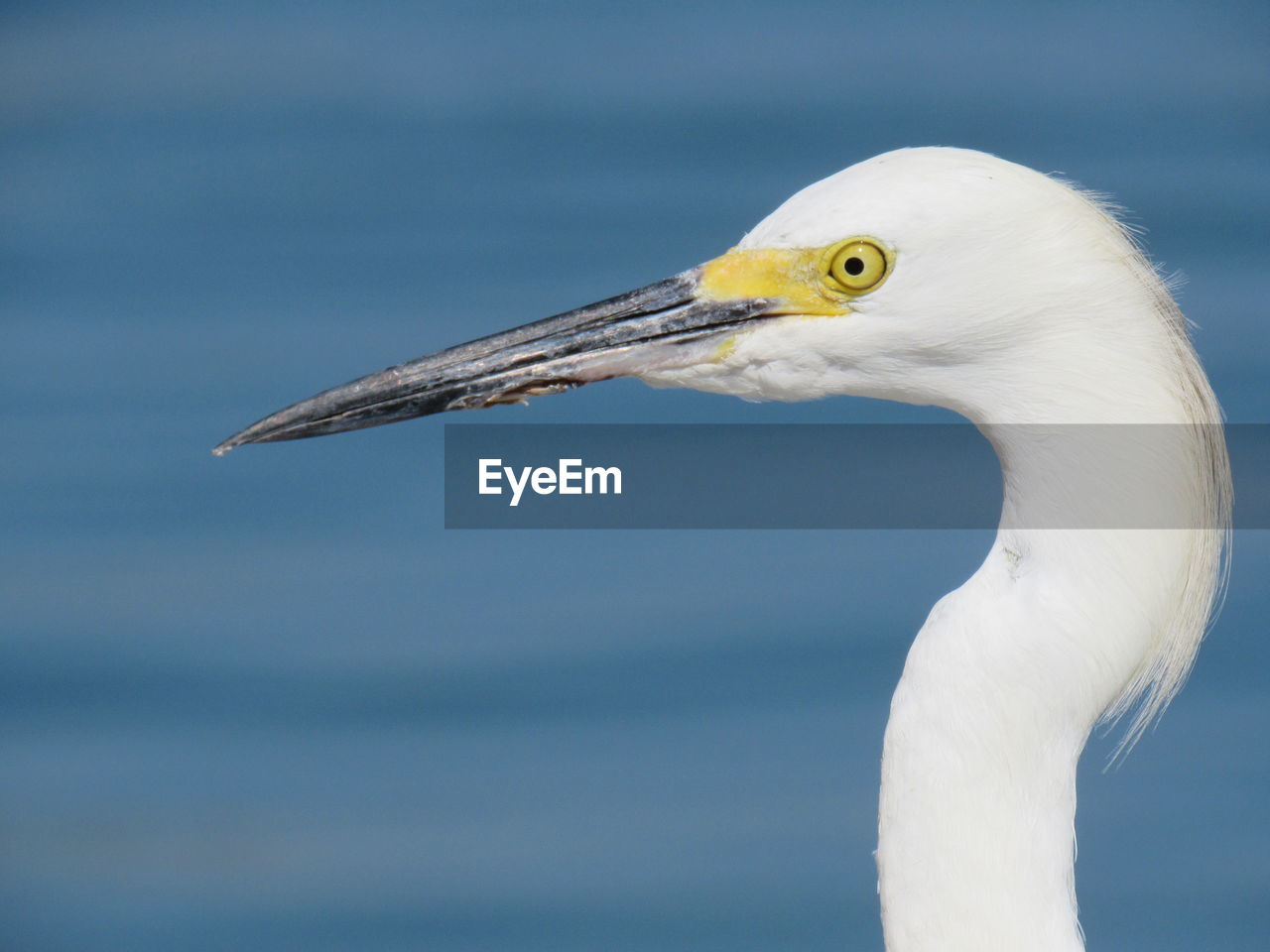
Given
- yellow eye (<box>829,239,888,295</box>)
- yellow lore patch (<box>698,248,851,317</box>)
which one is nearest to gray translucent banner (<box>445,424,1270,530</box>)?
yellow lore patch (<box>698,248,851,317</box>)

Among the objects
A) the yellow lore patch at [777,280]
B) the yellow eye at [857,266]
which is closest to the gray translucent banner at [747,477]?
the yellow lore patch at [777,280]

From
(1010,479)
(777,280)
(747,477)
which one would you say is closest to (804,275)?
(777,280)

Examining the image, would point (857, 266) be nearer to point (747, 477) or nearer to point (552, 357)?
point (552, 357)

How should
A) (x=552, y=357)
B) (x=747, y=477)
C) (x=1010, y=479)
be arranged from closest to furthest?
(x=1010, y=479), (x=552, y=357), (x=747, y=477)

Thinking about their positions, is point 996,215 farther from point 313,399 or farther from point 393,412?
point 313,399

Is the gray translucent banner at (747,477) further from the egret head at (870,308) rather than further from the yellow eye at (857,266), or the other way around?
the yellow eye at (857,266)

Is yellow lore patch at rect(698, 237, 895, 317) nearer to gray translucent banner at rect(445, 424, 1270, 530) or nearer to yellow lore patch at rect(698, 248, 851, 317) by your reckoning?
yellow lore patch at rect(698, 248, 851, 317)
